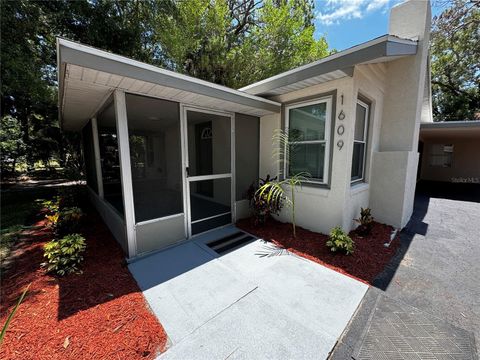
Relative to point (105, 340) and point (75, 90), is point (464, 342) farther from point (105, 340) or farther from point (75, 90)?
point (75, 90)

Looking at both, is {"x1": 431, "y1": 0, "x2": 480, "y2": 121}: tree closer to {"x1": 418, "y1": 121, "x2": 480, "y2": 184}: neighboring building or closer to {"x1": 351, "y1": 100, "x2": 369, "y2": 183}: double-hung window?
{"x1": 418, "y1": 121, "x2": 480, "y2": 184}: neighboring building

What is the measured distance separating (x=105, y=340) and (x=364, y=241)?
13.2 feet

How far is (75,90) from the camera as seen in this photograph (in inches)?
113

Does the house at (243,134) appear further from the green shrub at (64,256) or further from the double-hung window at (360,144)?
the green shrub at (64,256)

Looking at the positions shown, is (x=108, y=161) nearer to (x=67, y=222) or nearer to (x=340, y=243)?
(x=67, y=222)

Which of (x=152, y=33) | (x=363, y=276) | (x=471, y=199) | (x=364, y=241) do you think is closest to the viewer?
(x=363, y=276)

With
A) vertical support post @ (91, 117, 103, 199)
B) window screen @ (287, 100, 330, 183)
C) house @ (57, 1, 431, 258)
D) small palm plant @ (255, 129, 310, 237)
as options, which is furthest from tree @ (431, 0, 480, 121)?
vertical support post @ (91, 117, 103, 199)

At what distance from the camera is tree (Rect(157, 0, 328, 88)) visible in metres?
8.48

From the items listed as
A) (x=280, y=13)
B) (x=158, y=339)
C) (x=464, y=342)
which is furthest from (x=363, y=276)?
(x=280, y=13)

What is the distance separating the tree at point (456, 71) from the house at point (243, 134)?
1085cm

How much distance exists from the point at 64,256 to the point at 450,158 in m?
16.4

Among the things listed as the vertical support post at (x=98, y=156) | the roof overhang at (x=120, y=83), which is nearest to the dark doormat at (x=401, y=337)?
the roof overhang at (x=120, y=83)

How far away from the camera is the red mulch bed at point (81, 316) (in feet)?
5.70

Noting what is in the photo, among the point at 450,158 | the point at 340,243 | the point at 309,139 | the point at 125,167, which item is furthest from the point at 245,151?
the point at 450,158
